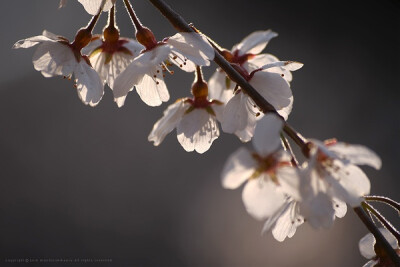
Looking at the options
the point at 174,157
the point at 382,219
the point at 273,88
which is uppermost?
the point at 273,88

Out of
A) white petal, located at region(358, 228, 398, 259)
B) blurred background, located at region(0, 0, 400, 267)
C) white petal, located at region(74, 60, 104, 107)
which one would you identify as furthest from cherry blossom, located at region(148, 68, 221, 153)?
blurred background, located at region(0, 0, 400, 267)

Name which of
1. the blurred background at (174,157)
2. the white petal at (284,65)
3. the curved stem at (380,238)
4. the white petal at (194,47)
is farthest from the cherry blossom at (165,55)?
the blurred background at (174,157)

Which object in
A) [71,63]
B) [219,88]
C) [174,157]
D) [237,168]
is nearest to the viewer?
[237,168]

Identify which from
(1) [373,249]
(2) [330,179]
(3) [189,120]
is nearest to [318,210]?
(2) [330,179]

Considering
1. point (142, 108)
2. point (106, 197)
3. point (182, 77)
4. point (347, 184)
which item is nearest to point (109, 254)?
point (106, 197)

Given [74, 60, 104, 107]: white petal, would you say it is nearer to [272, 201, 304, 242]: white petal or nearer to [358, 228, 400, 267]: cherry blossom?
[272, 201, 304, 242]: white petal

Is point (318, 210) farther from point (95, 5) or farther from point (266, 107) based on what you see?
point (95, 5)

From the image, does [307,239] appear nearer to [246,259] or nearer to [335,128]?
[246,259]
